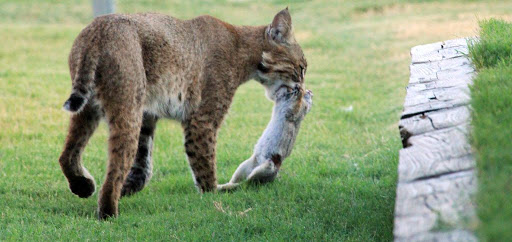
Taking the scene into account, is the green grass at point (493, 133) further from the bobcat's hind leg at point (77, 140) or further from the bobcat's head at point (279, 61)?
the bobcat's hind leg at point (77, 140)

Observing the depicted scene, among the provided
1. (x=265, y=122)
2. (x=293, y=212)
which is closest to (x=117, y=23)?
(x=293, y=212)

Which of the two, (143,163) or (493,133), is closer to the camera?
(493,133)

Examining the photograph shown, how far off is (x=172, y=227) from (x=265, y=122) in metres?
4.70

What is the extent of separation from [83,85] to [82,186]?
48.3 inches

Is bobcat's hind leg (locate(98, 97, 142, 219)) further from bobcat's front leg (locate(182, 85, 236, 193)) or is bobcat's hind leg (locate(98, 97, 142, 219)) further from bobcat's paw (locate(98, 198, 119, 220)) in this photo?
bobcat's front leg (locate(182, 85, 236, 193))

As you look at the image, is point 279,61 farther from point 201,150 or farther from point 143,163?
point 143,163

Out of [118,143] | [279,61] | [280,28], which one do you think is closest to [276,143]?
A: [279,61]

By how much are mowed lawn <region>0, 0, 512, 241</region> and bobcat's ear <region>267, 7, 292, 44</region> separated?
4.26ft

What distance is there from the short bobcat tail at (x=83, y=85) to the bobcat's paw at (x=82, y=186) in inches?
39.2

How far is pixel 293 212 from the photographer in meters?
5.74

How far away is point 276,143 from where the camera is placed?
6707mm

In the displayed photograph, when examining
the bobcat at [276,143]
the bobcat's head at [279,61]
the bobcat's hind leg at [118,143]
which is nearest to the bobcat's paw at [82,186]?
the bobcat's hind leg at [118,143]

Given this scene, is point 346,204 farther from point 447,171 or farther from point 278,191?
point 447,171

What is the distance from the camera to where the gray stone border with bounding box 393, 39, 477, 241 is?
292 cm
